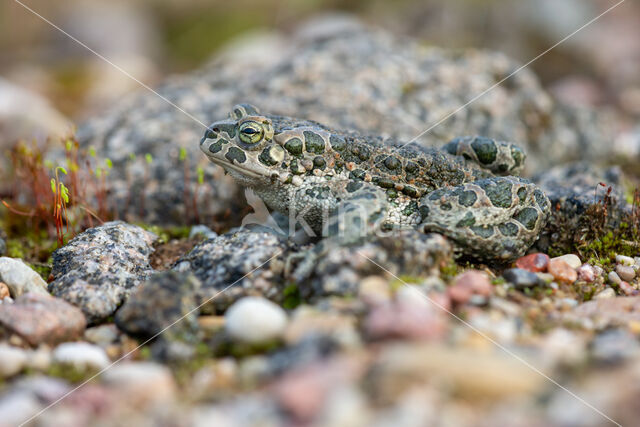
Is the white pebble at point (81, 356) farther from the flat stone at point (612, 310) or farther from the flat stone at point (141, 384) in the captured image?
the flat stone at point (612, 310)

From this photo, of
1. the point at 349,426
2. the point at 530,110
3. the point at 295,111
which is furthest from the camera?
the point at 530,110

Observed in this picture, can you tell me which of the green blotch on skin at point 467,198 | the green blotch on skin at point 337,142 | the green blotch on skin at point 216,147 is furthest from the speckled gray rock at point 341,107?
the green blotch on skin at point 467,198

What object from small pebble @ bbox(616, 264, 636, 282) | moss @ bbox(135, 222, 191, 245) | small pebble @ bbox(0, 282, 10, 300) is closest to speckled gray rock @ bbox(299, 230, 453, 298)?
small pebble @ bbox(616, 264, 636, 282)

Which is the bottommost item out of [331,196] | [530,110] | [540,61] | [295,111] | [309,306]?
[309,306]

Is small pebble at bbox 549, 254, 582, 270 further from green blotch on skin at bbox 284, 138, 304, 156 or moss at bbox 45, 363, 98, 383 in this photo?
moss at bbox 45, 363, 98, 383

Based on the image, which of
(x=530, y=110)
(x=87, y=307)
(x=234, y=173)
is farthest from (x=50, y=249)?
(x=530, y=110)

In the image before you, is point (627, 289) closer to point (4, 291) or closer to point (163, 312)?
point (163, 312)

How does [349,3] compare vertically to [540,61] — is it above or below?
above

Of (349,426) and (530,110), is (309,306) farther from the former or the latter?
(530,110)

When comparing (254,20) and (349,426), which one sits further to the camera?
(254,20)
